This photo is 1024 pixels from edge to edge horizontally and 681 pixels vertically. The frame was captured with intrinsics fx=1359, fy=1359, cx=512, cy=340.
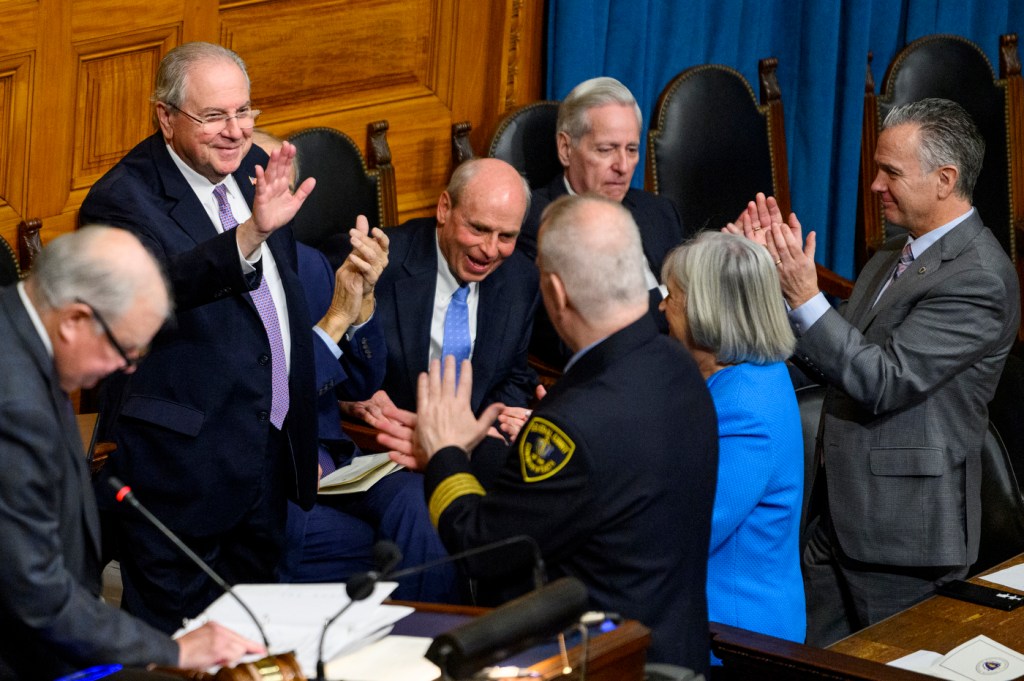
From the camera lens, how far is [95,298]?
185 cm

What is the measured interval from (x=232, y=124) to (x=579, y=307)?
1.03 metres

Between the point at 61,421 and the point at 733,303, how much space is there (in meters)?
1.38

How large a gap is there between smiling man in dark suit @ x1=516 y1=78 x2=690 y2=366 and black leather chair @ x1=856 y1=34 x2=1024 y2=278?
148cm

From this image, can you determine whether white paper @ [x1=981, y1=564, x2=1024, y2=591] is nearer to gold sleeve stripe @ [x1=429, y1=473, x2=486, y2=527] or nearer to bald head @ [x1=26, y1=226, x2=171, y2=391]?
gold sleeve stripe @ [x1=429, y1=473, x2=486, y2=527]

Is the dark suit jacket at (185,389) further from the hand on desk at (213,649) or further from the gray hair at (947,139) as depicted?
the gray hair at (947,139)

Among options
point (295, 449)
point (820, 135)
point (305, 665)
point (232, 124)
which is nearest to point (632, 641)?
point (305, 665)

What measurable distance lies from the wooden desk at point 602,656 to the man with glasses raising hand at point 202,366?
99cm

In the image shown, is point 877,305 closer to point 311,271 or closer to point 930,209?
point 930,209

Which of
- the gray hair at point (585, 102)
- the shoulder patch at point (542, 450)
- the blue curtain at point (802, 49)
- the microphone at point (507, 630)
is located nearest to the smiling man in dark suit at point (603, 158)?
the gray hair at point (585, 102)

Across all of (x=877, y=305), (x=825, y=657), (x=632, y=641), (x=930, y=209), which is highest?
(x=930, y=209)

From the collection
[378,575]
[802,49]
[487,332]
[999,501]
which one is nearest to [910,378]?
[999,501]

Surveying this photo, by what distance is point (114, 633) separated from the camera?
6.11 feet

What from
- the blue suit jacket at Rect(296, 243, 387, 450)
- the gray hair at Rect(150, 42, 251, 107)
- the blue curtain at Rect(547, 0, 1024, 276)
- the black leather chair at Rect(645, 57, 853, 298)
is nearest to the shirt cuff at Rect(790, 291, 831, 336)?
the blue suit jacket at Rect(296, 243, 387, 450)

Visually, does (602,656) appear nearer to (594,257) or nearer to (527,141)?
(594,257)
